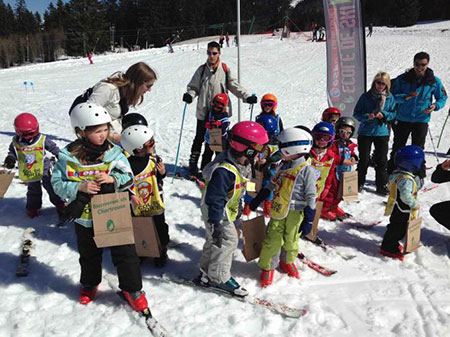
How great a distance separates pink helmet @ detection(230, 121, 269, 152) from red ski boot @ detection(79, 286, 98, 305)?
6.50 feet

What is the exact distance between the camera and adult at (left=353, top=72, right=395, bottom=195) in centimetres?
593

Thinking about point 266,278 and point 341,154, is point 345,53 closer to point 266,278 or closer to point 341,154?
point 341,154

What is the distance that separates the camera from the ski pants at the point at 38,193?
4985 millimetres

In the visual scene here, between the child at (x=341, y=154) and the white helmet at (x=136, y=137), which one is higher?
the white helmet at (x=136, y=137)

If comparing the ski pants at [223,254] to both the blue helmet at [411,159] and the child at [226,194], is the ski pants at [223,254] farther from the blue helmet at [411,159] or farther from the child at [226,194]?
the blue helmet at [411,159]

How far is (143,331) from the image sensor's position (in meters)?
3.06

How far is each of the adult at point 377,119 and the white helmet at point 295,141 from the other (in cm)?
300

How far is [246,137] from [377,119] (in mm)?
3792

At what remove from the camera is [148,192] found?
3.94 m

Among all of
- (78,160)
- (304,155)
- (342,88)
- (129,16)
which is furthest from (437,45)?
(129,16)

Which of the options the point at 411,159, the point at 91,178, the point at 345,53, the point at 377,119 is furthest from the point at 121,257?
the point at 345,53

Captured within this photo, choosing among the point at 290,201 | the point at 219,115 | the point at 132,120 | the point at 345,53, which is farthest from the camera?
the point at 345,53

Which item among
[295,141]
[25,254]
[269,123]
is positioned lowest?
[25,254]

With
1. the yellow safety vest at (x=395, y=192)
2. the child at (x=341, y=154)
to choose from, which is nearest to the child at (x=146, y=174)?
the child at (x=341, y=154)
